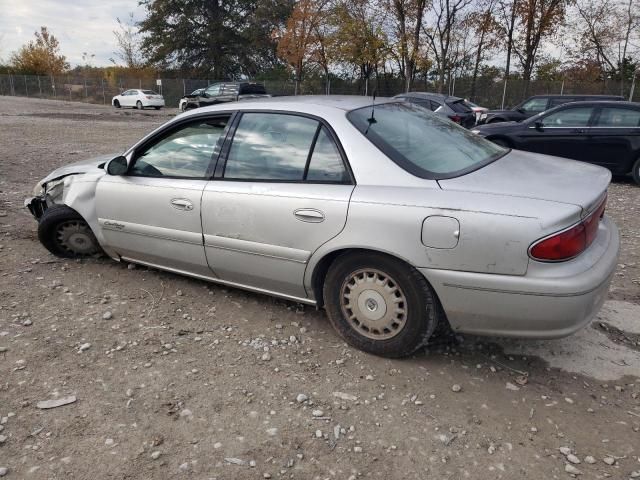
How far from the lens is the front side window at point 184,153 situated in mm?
3682

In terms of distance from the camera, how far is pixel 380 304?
9.96 ft

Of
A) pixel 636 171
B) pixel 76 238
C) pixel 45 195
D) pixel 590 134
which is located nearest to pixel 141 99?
pixel 590 134

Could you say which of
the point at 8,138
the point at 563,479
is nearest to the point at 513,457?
the point at 563,479

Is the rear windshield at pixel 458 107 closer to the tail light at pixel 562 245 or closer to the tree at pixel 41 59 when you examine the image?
the tail light at pixel 562 245

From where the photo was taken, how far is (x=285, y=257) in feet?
10.7

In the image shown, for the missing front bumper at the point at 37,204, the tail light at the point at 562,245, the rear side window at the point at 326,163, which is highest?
the rear side window at the point at 326,163

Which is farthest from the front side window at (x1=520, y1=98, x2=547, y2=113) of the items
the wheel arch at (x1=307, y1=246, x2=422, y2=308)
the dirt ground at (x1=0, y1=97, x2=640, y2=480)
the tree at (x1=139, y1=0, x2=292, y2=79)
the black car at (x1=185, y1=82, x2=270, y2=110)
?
the tree at (x1=139, y1=0, x2=292, y2=79)

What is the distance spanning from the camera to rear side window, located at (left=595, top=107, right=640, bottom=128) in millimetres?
8742

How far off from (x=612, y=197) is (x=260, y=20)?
3811 cm

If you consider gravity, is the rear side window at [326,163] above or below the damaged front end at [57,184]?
above

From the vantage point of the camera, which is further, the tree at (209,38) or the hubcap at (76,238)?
the tree at (209,38)

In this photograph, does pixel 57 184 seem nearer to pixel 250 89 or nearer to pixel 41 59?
pixel 250 89

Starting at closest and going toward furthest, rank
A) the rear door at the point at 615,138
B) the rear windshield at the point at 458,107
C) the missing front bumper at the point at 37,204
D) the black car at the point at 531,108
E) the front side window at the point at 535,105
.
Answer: the missing front bumper at the point at 37,204, the rear door at the point at 615,138, the rear windshield at the point at 458,107, the black car at the point at 531,108, the front side window at the point at 535,105

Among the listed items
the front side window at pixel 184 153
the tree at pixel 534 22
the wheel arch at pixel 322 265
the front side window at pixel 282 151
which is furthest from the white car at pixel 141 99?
the wheel arch at pixel 322 265
